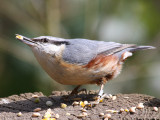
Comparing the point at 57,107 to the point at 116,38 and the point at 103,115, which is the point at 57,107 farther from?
the point at 116,38

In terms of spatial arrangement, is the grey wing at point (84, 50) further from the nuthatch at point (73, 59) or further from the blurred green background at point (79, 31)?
the blurred green background at point (79, 31)

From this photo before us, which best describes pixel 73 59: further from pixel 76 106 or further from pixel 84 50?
pixel 76 106

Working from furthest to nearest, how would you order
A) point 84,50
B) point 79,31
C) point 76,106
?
point 79,31 < point 84,50 < point 76,106

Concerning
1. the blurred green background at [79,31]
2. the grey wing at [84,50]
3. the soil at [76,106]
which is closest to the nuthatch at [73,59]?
the grey wing at [84,50]

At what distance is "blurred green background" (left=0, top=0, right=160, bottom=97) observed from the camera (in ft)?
20.1

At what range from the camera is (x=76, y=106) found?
4090 millimetres

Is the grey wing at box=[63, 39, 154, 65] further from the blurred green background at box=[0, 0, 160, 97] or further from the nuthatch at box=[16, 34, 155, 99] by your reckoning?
the blurred green background at box=[0, 0, 160, 97]

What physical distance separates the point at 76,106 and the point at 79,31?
2612 millimetres

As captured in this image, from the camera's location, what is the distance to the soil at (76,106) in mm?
3656

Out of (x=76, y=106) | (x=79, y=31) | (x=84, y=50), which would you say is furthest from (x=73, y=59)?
(x=79, y=31)

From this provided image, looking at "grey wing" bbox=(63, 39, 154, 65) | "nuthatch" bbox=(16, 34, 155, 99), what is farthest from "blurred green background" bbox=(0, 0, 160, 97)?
"nuthatch" bbox=(16, 34, 155, 99)

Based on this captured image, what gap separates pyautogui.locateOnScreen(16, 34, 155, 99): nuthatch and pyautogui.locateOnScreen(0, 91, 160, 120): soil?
1.00ft

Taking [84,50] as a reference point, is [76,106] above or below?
below

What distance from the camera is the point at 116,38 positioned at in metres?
6.50
